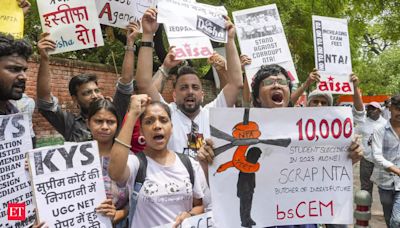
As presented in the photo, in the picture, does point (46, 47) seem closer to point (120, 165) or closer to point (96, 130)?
point (96, 130)

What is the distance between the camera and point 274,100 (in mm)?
3158

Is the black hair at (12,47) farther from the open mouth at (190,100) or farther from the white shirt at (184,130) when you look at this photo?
the open mouth at (190,100)

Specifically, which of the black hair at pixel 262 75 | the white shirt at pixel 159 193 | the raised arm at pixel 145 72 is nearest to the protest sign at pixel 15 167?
the white shirt at pixel 159 193

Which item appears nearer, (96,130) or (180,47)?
(96,130)

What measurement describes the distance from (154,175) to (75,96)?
1447 mm

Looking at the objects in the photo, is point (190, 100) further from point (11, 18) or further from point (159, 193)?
point (11, 18)

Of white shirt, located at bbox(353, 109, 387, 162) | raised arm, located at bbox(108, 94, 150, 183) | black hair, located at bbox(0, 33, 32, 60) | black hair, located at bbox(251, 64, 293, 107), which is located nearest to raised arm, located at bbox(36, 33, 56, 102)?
black hair, located at bbox(0, 33, 32, 60)

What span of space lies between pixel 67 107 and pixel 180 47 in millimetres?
4703

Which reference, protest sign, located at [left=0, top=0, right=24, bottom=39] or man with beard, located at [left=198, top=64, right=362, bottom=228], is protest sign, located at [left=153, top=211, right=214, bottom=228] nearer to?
man with beard, located at [left=198, top=64, right=362, bottom=228]

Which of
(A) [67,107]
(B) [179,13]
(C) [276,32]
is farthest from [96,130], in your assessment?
(A) [67,107]

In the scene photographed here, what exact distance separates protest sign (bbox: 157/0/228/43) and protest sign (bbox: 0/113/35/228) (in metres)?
1.99

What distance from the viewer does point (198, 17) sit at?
4.49 metres

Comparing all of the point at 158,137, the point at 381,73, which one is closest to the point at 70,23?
the point at 158,137

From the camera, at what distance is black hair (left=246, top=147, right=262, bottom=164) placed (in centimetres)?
302
